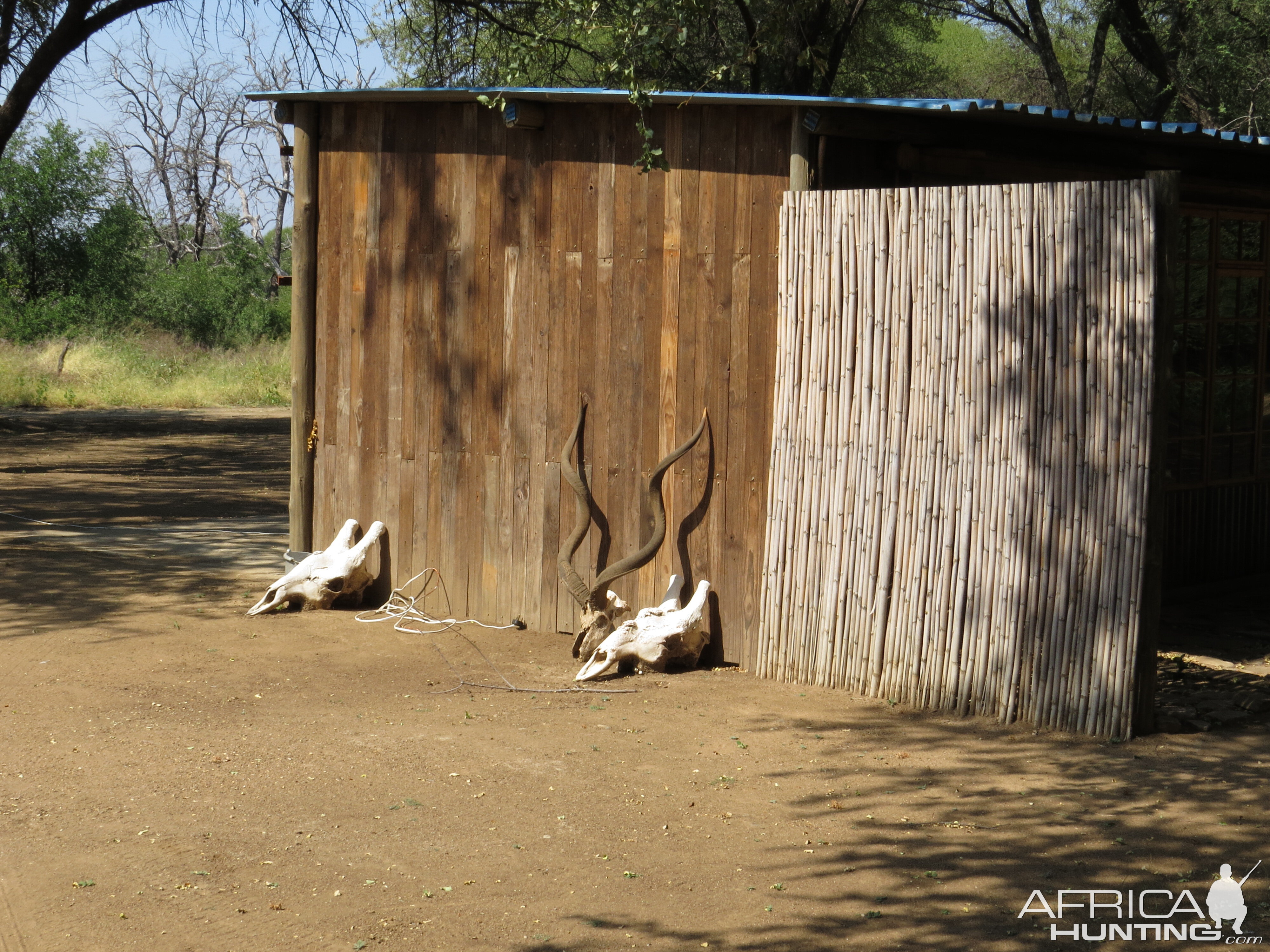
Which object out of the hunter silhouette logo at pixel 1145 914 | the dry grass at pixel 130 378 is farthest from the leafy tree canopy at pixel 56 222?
the hunter silhouette logo at pixel 1145 914

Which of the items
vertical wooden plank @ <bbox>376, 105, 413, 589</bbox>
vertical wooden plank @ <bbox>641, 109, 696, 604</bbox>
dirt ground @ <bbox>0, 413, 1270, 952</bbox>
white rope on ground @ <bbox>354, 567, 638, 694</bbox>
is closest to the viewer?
dirt ground @ <bbox>0, 413, 1270, 952</bbox>

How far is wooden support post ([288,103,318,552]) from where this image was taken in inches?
314

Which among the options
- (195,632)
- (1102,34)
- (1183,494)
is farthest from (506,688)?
(1102,34)

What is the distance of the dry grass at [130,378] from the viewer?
24172 mm

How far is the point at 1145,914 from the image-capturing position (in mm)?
3734

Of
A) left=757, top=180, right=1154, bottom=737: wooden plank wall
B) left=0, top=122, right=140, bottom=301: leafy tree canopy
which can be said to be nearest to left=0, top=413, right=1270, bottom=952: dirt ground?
left=757, top=180, right=1154, bottom=737: wooden plank wall

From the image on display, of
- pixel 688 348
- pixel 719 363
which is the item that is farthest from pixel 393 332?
pixel 719 363

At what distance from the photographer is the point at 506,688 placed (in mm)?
6258

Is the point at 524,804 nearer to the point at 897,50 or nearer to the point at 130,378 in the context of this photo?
the point at 897,50

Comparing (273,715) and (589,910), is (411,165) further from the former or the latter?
(589,910)

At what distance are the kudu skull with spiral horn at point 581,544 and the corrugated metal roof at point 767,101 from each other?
59.7 inches

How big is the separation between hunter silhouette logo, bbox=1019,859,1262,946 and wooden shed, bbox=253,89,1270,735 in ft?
4.89

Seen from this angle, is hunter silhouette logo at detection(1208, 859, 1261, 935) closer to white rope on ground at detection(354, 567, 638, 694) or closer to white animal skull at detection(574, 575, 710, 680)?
white animal skull at detection(574, 575, 710, 680)

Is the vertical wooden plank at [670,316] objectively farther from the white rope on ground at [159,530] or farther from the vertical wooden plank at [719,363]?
the white rope on ground at [159,530]
